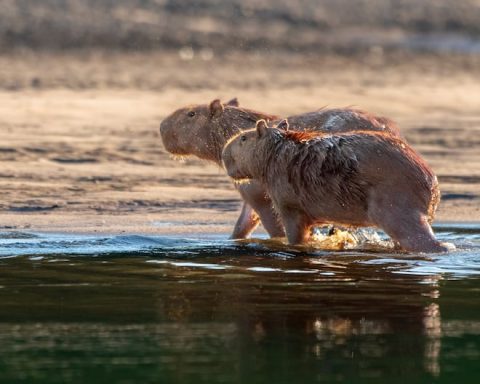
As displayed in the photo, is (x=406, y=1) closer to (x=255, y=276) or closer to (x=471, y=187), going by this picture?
(x=471, y=187)

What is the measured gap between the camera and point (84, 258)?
8.62 meters

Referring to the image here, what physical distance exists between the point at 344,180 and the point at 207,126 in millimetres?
1926

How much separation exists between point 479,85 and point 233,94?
14.8 ft

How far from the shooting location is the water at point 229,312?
19.0ft

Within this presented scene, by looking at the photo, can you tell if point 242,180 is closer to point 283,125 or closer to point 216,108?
point 283,125

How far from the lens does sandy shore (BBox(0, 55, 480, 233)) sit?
36.4 ft

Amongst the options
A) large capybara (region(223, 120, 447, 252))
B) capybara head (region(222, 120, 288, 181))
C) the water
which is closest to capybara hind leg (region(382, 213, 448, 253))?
large capybara (region(223, 120, 447, 252))

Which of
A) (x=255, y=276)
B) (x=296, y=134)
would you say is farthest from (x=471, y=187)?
(x=255, y=276)

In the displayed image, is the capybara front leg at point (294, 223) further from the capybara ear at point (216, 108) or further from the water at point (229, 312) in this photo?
the capybara ear at point (216, 108)

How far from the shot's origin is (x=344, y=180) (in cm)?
866

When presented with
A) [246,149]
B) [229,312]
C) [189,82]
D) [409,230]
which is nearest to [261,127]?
[246,149]

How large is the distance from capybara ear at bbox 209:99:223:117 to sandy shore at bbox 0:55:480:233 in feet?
2.97

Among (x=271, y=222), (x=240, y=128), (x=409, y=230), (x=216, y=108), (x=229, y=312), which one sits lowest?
(x=229, y=312)

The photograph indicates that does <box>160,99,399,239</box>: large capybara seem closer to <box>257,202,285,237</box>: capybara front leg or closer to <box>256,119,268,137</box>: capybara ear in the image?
<box>257,202,285,237</box>: capybara front leg
